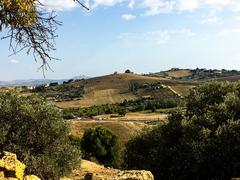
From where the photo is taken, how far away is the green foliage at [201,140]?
31016mm

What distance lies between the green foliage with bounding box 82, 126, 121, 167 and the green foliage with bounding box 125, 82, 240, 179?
21934mm

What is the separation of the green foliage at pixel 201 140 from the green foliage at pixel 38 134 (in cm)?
637

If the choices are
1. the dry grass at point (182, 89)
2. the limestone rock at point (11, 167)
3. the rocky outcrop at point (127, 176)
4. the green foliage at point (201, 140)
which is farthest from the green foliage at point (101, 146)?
the dry grass at point (182, 89)

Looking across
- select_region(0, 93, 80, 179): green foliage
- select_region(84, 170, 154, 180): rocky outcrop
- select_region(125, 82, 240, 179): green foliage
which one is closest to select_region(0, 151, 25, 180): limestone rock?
select_region(84, 170, 154, 180): rocky outcrop

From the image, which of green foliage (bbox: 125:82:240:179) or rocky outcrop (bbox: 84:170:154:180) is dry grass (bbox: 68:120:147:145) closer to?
green foliage (bbox: 125:82:240:179)

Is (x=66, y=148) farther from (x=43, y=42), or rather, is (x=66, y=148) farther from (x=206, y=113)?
(x=43, y=42)

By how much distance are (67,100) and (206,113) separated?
512ft

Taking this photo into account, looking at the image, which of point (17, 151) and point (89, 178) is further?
point (17, 151)

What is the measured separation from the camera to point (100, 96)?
193 m

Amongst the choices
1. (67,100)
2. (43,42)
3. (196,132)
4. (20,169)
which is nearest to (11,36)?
(43,42)

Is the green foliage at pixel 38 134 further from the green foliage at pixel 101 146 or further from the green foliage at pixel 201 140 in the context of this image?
the green foliage at pixel 101 146

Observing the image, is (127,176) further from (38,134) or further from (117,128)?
(117,128)

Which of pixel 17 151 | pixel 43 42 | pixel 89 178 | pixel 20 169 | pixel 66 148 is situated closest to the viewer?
pixel 43 42

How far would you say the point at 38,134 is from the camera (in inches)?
1238
